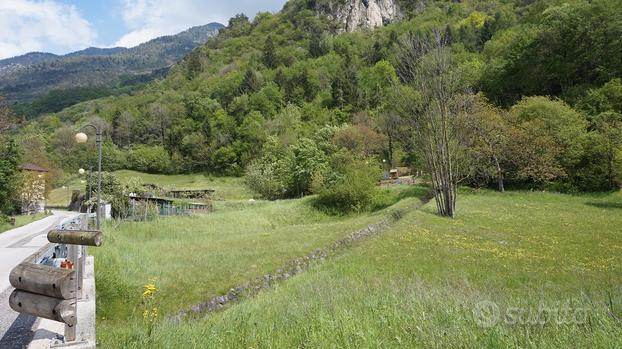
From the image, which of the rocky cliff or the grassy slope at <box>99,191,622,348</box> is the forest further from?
the grassy slope at <box>99,191,622,348</box>

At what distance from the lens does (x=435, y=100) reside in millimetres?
27734

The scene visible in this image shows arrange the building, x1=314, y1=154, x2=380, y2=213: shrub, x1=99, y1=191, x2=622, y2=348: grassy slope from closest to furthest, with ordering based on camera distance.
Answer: x1=99, y1=191, x2=622, y2=348: grassy slope < x1=314, y1=154, x2=380, y2=213: shrub < the building

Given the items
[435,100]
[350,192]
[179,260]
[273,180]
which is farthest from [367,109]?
[179,260]

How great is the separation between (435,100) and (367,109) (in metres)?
76.2

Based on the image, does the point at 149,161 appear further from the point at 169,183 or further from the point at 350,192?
the point at 350,192

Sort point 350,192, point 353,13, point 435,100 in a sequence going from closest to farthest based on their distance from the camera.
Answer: point 435,100
point 350,192
point 353,13

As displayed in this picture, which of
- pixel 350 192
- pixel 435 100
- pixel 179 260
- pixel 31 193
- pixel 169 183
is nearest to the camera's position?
pixel 179 260

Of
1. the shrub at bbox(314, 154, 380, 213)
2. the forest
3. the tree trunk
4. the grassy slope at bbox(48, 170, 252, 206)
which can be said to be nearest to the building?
the forest

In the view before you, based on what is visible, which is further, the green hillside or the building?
the building

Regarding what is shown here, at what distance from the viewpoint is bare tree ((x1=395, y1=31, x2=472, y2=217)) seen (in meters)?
27.1

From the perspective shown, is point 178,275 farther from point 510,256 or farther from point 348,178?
point 348,178

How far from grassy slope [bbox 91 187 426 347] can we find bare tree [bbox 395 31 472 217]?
5682mm

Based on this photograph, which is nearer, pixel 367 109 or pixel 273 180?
pixel 273 180

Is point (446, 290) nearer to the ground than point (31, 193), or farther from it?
nearer to the ground
